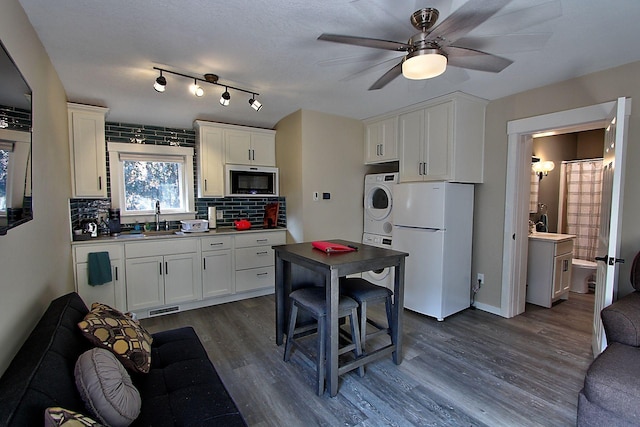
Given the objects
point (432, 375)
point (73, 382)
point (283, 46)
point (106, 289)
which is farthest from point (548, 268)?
point (106, 289)

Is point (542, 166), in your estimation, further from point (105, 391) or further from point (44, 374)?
point (44, 374)

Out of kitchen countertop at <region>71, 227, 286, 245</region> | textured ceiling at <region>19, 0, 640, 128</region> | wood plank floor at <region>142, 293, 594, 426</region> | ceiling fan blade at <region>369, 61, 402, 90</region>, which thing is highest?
textured ceiling at <region>19, 0, 640, 128</region>

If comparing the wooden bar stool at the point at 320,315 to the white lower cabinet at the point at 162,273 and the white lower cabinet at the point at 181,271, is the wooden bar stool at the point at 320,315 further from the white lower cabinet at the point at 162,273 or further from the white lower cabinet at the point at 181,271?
the white lower cabinet at the point at 162,273

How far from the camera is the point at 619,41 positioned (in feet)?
6.75

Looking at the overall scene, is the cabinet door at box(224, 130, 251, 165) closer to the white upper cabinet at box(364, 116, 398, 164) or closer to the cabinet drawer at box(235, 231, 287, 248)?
the cabinet drawer at box(235, 231, 287, 248)

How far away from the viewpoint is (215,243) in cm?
359

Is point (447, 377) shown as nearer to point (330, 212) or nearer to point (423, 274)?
point (423, 274)

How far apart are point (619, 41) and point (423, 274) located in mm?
2409

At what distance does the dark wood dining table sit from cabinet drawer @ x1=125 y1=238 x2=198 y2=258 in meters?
1.44

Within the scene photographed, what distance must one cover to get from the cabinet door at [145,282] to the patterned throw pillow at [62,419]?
8.51 feet

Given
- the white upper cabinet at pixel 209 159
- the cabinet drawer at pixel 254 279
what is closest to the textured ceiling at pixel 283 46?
the white upper cabinet at pixel 209 159

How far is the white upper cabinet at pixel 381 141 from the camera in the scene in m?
3.77

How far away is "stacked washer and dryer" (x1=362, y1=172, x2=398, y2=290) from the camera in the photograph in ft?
12.4

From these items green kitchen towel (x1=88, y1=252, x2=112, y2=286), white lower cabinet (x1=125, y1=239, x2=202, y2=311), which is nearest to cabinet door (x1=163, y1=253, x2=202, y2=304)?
white lower cabinet (x1=125, y1=239, x2=202, y2=311)
